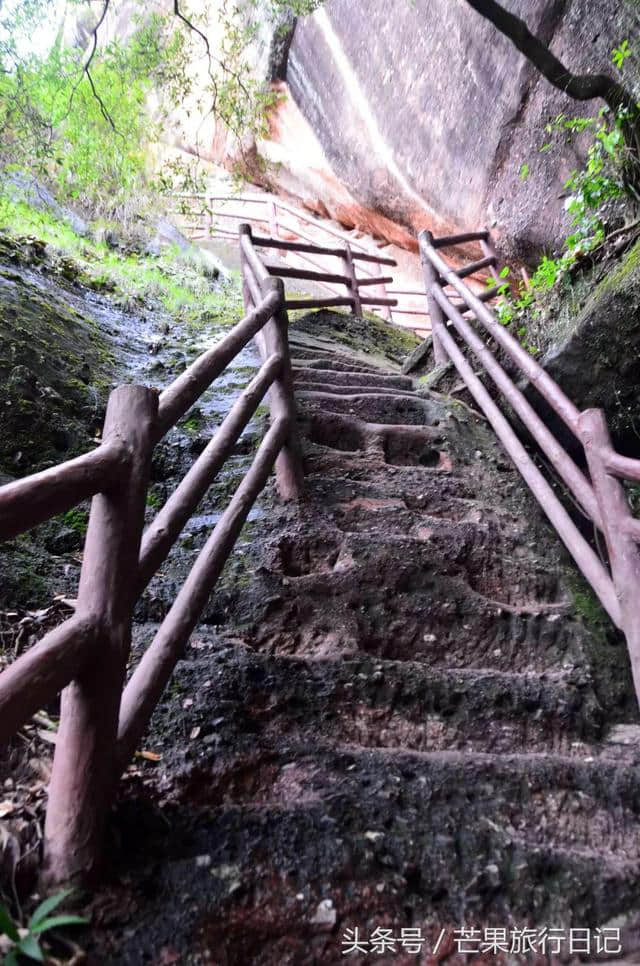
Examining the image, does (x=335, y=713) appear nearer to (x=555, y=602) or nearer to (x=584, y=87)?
(x=555, y=602)

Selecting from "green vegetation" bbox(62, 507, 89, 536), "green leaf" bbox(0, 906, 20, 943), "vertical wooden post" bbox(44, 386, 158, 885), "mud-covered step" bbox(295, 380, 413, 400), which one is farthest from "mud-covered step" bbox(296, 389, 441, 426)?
"green leaf" bbox(0, 906, 20, 943)

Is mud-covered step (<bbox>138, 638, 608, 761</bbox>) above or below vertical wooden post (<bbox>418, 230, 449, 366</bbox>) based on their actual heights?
below

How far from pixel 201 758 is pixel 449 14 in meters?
7.65

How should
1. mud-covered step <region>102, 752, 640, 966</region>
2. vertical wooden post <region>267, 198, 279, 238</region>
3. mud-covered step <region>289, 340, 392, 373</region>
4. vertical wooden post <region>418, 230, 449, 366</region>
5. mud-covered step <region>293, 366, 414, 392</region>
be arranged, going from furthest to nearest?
vertical wooden post <region>267, 198, 279, 238</region> → mud-covered step <region>289, 340, 392, 373</region> → vertical wooden post <region>418, 230, 449, 366</region> → mud-covered step <region>293, 366, 414, 392</region> → mud-covered step <region>102, 752, 640, 966</region>

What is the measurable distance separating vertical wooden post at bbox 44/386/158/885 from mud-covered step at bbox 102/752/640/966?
0.49ft

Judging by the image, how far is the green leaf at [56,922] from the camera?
100 centimetres

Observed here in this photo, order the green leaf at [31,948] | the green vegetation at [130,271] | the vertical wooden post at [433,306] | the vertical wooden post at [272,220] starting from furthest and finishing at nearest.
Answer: the vertical wooden post at [272,220] → the green vegetation at [130,271] → the vertical wooden post at [433,306] → the green leaf at [31,948]

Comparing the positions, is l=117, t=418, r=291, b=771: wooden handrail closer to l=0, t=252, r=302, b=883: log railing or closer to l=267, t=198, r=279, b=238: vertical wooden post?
l=0, t=252, r=302, b=883: log railing

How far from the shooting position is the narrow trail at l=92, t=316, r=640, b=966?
4.15 feet

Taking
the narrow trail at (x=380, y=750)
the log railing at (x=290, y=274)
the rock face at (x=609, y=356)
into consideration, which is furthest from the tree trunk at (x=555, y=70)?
the narrow trail at (x=380, y=750)

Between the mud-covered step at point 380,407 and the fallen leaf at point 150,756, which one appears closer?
the fallen leaf at point 150,756

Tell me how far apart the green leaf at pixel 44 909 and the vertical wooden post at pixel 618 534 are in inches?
54.3

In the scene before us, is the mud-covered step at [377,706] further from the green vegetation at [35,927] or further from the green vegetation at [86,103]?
the green vegetation at [86,103]

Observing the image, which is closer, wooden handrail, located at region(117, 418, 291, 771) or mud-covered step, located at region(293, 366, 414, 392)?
wooden handrail, located at region(117, 418, 291, 771)
